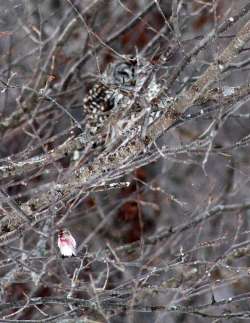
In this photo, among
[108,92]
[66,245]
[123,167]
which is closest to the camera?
[123,167]

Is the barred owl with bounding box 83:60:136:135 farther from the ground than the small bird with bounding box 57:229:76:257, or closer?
farther from the ground

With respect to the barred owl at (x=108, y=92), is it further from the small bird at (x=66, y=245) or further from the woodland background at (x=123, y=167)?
the small bird at (x=66, y=245)

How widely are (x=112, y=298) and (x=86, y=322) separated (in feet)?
0.67

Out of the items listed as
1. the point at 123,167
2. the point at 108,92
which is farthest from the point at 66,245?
the point at 108,92

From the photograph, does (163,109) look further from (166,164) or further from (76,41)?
(166,164)

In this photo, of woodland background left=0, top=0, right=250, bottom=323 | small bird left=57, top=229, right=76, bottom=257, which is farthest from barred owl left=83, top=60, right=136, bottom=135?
small bird left=57, top=229, right=76, bottom=257

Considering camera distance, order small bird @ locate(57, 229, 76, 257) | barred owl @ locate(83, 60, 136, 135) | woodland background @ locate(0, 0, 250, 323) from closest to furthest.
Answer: woodland background @ locate(0, 0, 250, 323) < small bird @ locate(57, 229, 76, 257) < barred owl @ locate(83, 60, 136, 135)

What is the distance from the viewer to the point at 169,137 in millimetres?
6480

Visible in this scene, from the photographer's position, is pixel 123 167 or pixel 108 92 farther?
pixel 108 92

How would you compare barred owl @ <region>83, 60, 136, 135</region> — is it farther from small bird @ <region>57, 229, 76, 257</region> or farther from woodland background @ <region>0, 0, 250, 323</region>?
small bird @ <region>57, 229, 76, 257</region>

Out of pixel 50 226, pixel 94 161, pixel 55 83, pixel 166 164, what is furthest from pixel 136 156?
pixel 166 164

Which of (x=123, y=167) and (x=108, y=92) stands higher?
(x=108, y=92)

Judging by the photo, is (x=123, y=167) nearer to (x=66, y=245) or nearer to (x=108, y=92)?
(x=66, y=245)

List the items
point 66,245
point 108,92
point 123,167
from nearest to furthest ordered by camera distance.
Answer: point 123,167 → point 66,245 → point 108,92
